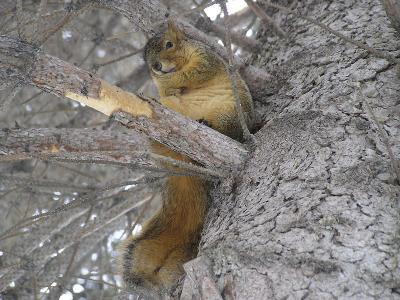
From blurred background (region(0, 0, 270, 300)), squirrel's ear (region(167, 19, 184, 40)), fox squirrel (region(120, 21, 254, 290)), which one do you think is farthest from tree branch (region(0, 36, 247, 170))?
squirrel's ear (region(167, 19, 184, 40))

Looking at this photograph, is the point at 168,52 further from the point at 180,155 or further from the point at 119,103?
the point at 119,103

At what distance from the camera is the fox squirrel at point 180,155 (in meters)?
1.80

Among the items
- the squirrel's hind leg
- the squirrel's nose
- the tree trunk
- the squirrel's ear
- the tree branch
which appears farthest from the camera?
the squirrel's nose

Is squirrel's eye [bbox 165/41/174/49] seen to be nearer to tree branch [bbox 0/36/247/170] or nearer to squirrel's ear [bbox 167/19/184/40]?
squirrel's ear [bbox 167/19/184/40]

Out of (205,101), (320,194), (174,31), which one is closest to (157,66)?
(174,31)

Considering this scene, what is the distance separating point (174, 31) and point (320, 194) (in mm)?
1396

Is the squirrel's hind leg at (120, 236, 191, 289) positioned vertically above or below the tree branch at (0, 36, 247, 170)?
below

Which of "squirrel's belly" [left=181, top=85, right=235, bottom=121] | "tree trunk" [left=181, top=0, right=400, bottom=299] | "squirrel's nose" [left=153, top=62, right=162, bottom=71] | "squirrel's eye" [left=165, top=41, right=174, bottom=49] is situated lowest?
"tree trunk" [left=181, top=0, right=400, bottom=299]

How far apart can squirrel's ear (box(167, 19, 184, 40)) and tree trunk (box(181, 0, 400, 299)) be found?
70cm

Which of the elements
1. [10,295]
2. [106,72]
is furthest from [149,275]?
[106,72]

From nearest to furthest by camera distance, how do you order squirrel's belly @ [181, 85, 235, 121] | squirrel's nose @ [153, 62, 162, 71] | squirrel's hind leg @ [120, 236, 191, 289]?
1. squirrel's hind leg @ [120, 236, 191, 289]
2. squirrel's belly @ [181, 85, 235, 121]
3. squirrel's nose @ [153, 62, 162, 71]

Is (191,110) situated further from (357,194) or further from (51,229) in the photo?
(51,229)

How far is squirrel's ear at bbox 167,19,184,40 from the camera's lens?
7.90ft

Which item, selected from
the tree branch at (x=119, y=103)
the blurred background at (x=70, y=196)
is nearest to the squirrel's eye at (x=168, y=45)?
the blurred background at (x=70, y=196)
